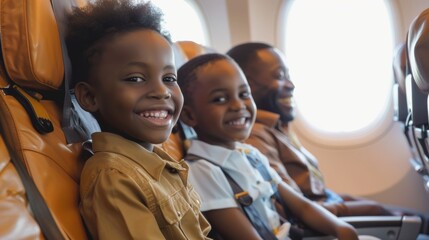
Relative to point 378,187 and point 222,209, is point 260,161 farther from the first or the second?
point 378,187

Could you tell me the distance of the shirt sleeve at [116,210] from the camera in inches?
33.6

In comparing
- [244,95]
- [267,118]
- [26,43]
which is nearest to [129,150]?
[26,43]

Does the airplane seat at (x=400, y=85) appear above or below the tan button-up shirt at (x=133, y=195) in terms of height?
below


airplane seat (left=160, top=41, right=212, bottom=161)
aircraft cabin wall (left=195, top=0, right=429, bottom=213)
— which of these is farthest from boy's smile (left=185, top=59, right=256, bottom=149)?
aircraft cabin wall (left=195, top=0, right=429, bottom=213)

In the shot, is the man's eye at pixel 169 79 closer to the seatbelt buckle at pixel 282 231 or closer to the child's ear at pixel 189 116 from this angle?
the child's ear at pixel 189 116

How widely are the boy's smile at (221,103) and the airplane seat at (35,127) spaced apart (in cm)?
58

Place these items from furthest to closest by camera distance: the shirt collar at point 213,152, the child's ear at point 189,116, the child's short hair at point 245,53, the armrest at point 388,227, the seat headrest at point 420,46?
1. the child's short hair at point 245,53
2. the armrest at point 388,227
3. the child's ear at point 189,116
4. the shirt collar at point 213,152
5. the seat headrest at point 420,46

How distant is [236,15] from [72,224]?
2.33m

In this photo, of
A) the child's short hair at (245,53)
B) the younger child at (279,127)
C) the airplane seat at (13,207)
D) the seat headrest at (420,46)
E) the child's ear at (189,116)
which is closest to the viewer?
the airplane seat at (13,207)

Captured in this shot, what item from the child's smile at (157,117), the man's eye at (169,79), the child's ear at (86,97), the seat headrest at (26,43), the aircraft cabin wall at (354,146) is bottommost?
the aircraft cabin wall at (354,146)

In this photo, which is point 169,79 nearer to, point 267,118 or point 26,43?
point 26,43

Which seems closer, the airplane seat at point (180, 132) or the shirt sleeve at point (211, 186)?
the shirt sleeve at point (211, 186)

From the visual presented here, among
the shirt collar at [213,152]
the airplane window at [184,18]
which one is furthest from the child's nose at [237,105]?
the airplane window at [184,18]

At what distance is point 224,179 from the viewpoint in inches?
54.6
